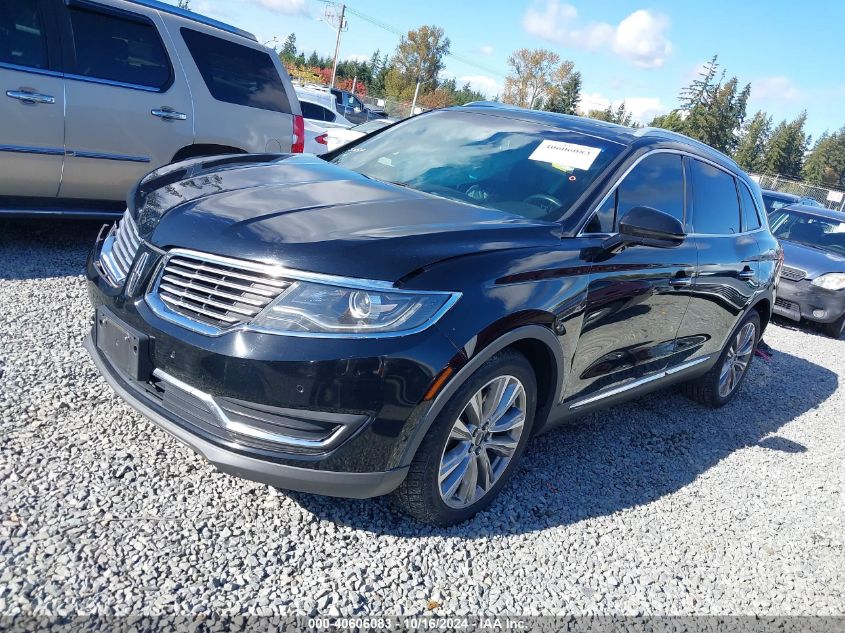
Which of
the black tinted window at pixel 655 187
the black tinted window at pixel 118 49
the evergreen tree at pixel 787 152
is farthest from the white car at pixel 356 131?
the evergreen tree at pixel 787 152

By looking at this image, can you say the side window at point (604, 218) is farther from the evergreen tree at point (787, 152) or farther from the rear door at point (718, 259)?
the evergreen tree at point (787, 152)

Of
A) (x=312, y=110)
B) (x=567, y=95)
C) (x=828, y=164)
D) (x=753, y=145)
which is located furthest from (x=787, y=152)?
(x=312, y=110)

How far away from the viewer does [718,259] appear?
4.33 m

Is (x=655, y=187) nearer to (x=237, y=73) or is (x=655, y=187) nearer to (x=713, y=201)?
(x=713, y=201)

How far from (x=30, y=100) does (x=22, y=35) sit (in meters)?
0.47

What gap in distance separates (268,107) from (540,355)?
439 centimetres

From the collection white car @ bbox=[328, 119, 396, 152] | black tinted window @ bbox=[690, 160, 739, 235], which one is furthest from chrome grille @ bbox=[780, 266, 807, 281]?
white car @ bbox=[328, 119, 396, 152]

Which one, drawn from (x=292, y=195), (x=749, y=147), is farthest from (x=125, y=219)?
(x=749, y=147)

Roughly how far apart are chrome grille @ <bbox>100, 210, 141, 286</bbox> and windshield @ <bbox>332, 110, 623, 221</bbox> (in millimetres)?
1262

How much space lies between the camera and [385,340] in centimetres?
229

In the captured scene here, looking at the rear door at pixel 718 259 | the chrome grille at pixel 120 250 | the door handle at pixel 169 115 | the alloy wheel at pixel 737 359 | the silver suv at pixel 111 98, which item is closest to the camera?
the chrome grille at pixel 120 250

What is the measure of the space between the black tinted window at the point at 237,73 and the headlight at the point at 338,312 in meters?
4.21

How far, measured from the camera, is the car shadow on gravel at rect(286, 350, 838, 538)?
9.62 feet

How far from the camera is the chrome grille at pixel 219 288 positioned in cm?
231
